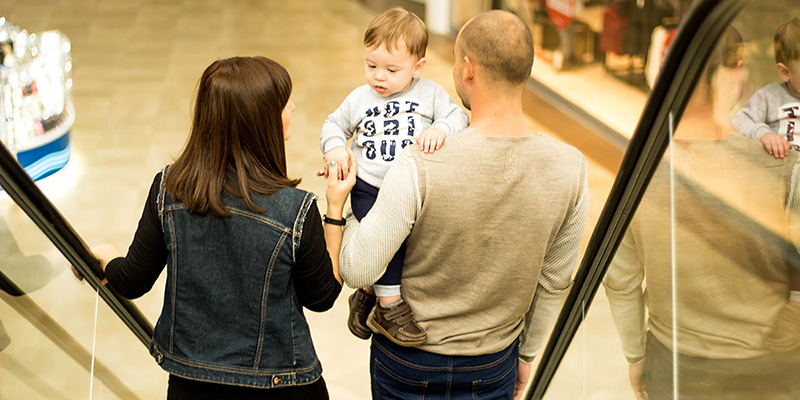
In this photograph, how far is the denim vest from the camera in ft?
5.52

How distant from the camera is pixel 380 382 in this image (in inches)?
83.4

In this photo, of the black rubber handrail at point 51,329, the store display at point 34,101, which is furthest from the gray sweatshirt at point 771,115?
the store display at point 34,101

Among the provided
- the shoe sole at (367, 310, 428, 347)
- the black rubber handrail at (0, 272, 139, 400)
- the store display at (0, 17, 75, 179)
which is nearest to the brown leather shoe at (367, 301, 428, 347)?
the shoe sole at (367, 310, 428, 347)

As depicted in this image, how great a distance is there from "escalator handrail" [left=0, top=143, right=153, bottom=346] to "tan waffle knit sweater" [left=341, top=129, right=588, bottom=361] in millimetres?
782

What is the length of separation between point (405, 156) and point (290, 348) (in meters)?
0.51

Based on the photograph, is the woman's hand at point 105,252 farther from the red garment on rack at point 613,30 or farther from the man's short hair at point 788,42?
the red garment on rack at point 613,30

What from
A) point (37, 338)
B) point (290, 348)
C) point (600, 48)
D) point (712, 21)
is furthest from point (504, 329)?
point (600, 48)

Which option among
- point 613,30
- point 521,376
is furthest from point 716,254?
point 613,30

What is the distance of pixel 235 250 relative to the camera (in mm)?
1712

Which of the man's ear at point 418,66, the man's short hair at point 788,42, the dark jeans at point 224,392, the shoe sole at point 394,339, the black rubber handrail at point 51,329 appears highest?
the man's short hair at point 788,42

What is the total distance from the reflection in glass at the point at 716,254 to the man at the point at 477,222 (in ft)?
0.67

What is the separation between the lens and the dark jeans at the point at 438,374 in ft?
6.55

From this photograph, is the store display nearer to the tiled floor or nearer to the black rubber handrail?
the tiled floor

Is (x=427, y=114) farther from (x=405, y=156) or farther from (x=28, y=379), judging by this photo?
(x=28, y=379)
